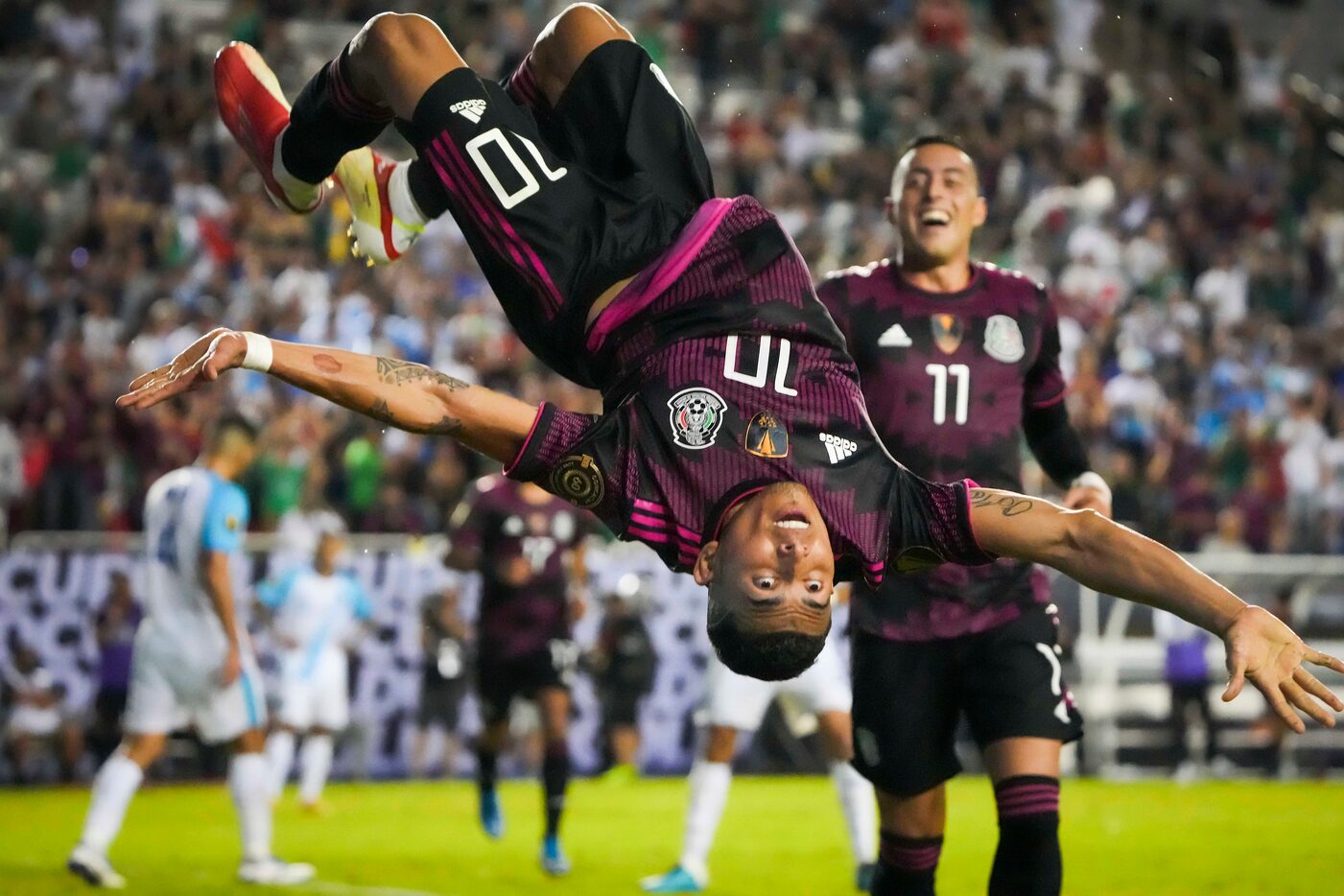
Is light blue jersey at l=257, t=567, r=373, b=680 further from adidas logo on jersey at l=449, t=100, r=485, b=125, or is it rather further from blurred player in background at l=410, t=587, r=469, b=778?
adidas logo on jersey at l=449, t=100, r=485, b=125

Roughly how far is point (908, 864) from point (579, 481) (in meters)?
2.22

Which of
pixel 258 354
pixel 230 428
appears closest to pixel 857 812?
pixel 230 428

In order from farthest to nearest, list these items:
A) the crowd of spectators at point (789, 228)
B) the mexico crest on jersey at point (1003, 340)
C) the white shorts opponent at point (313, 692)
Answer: the crowd of spectators at point (789, 228), the white shorts opponent at point (313, 692), the mexico crest on jersey at point (1003, 340)

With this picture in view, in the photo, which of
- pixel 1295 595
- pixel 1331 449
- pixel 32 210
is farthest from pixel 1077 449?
pixel 32 210

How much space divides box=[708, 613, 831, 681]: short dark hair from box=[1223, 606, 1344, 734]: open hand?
1.12m

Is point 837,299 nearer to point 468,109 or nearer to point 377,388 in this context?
point 468,109

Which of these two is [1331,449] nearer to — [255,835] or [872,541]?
[255,835]

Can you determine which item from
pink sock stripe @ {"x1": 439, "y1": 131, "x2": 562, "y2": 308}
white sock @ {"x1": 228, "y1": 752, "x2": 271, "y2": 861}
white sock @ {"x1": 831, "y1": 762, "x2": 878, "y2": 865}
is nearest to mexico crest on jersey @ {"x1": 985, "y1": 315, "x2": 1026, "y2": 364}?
pink sock stripe @ {"x1": 439, "y1": 131, "x2": 562, "y2": 308}

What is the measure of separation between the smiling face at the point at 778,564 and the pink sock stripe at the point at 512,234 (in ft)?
3.46

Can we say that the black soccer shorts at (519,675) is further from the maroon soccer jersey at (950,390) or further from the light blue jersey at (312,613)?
the maroon soccer jersey at (950,390)

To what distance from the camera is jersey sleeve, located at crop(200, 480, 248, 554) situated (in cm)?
1009

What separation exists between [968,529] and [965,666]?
148 centimetres

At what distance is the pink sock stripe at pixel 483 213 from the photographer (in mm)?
5656

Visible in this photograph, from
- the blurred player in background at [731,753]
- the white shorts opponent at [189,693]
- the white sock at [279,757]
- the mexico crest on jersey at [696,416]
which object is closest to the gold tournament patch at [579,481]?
the mexico crest on jersey at [696,416]
